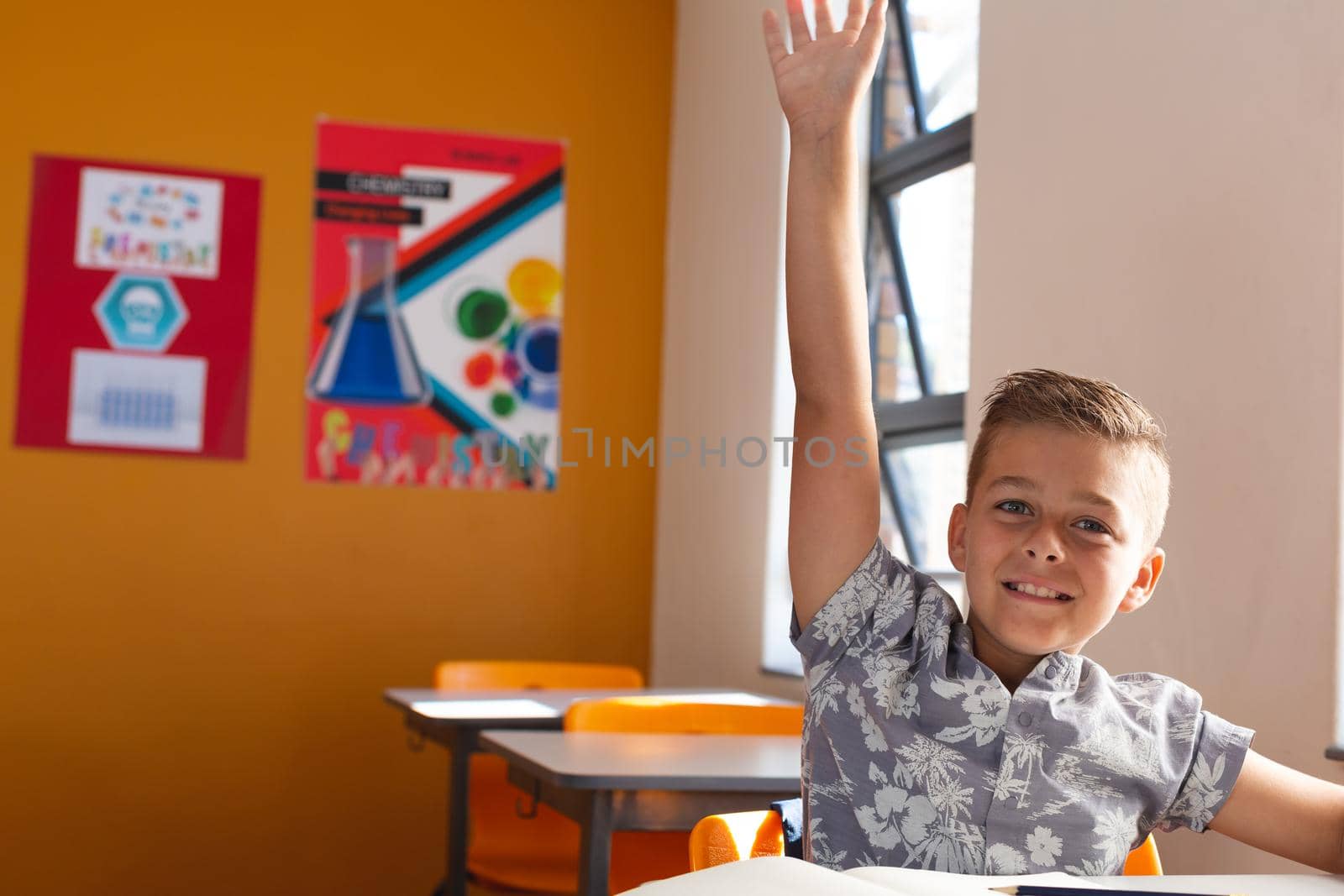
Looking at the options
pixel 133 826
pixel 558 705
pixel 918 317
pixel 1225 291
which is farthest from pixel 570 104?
pixel 1225 291

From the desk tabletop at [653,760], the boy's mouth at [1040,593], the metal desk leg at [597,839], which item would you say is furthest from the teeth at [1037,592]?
the metal desk leg at [597,839]

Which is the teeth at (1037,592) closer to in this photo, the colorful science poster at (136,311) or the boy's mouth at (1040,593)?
the boy's mouth at (1040,593)

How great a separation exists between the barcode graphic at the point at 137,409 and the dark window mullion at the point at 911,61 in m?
2.35

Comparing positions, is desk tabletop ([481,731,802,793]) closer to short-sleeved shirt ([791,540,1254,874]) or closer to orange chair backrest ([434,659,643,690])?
short-sleeved shirt ([791,540,1254,874])

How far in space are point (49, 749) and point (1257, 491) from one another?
349 centimetres

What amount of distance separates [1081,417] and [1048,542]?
0.12m

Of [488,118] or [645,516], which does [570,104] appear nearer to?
[488,118]

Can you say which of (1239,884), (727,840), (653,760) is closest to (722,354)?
(653,760)

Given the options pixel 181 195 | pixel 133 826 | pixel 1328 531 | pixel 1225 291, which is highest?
pixel 181 195

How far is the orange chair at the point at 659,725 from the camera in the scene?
2502mm

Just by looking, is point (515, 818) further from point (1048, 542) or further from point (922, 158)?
point (1048, 542)

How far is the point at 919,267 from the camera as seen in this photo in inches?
149

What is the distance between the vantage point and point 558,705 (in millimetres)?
3131

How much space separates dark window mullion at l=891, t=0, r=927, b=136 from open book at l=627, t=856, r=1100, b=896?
310 centimetres
